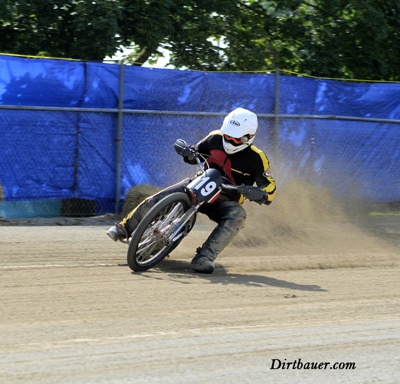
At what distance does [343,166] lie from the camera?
15469 millimetres

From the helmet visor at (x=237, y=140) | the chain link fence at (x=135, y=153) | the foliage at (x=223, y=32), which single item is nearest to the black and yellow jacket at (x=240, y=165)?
the helmet visor at (x=237, y=140)

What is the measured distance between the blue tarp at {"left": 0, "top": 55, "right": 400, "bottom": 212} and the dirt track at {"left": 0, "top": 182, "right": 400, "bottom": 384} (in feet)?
5.24

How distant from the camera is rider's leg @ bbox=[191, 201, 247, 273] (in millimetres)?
9039

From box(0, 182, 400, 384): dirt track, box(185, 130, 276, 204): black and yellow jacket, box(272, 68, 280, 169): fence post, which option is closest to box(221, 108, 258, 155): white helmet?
box(185, 130, 276, 204): black and yellow jacket

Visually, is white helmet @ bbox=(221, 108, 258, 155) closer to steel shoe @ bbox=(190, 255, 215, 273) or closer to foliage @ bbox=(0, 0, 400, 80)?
steel shoe @ bbox=(190, 255, 215, 273)

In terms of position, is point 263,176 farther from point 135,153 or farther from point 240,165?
point 135,153

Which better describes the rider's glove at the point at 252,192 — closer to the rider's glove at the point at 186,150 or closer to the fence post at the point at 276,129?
the rider's glove at the point at 186,150

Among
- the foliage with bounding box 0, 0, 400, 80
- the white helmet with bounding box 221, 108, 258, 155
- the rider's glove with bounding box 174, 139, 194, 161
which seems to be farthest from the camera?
the foliage with bounding box 0, 0, 400, 80

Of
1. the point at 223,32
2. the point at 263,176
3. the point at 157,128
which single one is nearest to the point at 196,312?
the point at 263,176

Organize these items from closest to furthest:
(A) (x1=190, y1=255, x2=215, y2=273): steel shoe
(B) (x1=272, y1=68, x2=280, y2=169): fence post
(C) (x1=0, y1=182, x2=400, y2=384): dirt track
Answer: (C) (x1=0, y1=182, x2=400, y2=384): dirt track
(A) (x1=190, y1=255, x2=215, y2=273): steel shoe
(B) (x1=272, y1=68, x2=280, y2=169): fence post

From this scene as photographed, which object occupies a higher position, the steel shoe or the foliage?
the steel shoe

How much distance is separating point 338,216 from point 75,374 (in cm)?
971

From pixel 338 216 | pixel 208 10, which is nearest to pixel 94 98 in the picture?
pixel 338 216

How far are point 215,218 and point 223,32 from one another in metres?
10.2
